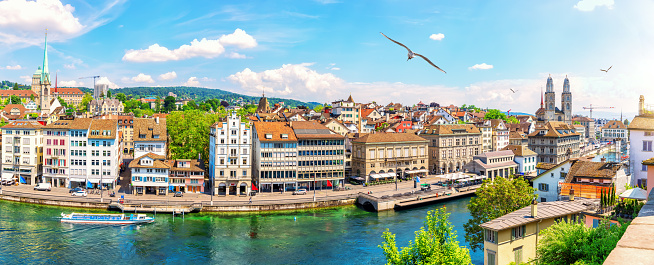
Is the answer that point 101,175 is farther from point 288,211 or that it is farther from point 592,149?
point 592,149

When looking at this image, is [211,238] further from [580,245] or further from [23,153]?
[23,153]

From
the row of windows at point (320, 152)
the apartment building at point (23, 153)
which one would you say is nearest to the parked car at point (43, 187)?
the apartment building at point (23, 153)

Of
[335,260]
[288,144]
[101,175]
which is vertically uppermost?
[288,144]

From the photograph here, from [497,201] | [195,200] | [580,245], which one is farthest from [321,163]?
[580,245]

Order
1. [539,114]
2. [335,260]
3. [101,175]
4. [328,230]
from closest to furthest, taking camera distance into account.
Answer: [335,260] → [328,230] → [101,175] → [539,114]

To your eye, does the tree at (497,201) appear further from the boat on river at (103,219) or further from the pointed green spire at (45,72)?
the pointed green spire at (45,72)

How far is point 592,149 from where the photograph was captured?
551 feet

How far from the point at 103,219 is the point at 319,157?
104ft

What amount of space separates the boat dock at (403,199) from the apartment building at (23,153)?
51180mm

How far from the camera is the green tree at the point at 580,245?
11.8 meters

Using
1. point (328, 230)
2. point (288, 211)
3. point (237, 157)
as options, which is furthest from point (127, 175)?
point (328, 230)

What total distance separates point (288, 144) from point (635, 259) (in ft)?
219

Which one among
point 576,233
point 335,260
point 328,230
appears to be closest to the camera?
point 576,233

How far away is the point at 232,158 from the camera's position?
6888cm
